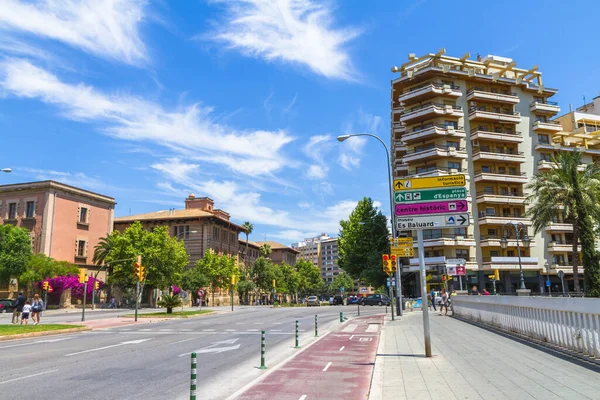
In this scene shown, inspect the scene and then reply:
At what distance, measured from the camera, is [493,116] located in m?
55.3

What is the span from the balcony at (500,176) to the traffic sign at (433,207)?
150 ft

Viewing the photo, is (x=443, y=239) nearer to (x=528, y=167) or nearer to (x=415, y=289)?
(x=415, y=289)

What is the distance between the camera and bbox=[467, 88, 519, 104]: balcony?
182ft

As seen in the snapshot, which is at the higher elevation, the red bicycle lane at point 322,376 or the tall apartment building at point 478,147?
the tall apartment building at point 478,147

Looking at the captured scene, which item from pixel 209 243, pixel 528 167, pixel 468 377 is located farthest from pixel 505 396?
pixel 209 243

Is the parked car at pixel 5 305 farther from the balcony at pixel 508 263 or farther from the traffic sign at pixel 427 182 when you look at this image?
the balcony at pixel 508 263

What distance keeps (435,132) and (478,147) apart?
21.2ft

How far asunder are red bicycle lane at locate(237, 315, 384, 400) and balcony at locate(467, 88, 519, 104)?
48004 millimetres

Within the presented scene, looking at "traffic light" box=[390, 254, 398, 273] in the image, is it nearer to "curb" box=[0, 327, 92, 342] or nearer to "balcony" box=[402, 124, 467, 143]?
"curb" box=[0, 327, 92, 342]

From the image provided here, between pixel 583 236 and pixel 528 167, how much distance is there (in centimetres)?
2538

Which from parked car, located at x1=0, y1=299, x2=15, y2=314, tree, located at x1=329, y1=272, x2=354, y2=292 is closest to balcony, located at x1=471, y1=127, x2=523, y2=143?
parked car, located at x1=0, y1=299, x2=15, y2=314

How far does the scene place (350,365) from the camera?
35.8ft

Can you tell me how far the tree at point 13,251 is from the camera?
4728 centimetres

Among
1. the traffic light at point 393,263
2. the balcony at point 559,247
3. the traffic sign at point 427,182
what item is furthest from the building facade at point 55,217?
the balcony at point 559,247
